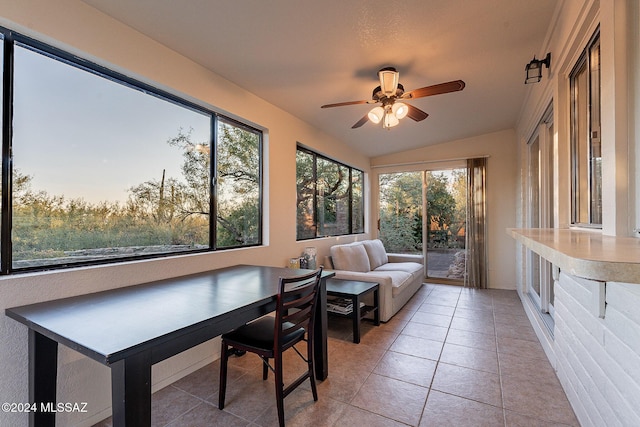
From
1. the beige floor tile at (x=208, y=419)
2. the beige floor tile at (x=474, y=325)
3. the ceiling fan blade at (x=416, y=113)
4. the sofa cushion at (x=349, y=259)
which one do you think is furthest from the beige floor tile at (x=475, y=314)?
the beige floor tile at (x=208, y=419)

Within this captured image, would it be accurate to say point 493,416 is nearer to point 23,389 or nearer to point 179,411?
point 179,411

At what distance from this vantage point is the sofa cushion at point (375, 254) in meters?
4.79

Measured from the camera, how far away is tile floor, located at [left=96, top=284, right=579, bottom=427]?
1.86 m

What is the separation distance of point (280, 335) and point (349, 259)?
2.50 meters

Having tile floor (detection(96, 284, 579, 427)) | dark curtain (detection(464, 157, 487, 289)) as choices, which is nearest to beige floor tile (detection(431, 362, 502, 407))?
tile floor (detection(96, 284, 579, 427))

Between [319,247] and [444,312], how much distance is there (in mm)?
1876

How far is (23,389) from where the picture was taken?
1577 mm

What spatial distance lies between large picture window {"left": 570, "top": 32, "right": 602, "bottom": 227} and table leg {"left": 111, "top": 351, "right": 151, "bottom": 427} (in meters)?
2.41

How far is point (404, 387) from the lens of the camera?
2.19m

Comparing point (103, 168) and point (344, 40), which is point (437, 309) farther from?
point (103, 168)

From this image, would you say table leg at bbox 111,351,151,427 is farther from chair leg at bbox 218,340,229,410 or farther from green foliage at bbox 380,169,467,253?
green foliage at bbox 380,169,467,253

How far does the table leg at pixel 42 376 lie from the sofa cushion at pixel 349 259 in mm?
3081

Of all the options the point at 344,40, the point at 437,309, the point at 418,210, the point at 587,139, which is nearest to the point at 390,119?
the point at 344,40

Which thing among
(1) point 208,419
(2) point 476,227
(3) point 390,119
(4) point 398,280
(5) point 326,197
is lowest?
(1) point 208,419
